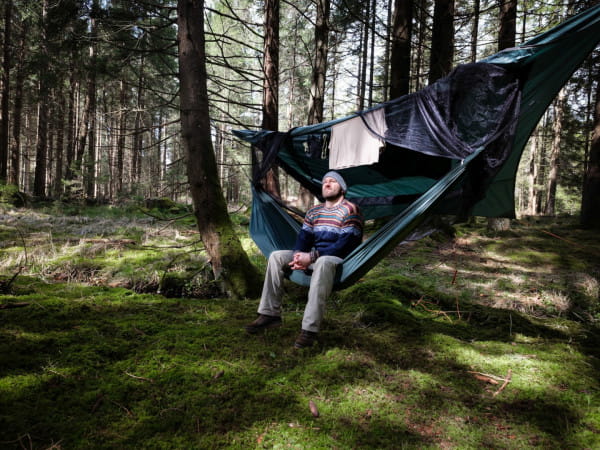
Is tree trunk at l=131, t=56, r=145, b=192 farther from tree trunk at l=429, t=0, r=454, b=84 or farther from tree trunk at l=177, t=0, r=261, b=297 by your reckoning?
tree trunk at l=429, t=0, r=454, b=84

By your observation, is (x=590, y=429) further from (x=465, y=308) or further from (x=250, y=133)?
(x=250, y=133)

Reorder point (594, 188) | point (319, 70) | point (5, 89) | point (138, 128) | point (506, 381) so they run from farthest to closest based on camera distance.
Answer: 1. point (5, 89)
2. point (319, 70)
3. point (594, 188)
4. point (138, 128)
5. point (506, 381)

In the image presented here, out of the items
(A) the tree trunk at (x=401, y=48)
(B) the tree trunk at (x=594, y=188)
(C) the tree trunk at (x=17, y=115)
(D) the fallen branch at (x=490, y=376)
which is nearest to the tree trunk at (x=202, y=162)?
(D) the fallen branch at (x=490, y=376)

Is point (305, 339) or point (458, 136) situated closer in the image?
point (305, 339)

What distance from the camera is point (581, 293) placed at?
8.41 ft

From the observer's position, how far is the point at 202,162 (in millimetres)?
2150

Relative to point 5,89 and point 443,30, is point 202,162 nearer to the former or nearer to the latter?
point 443,30

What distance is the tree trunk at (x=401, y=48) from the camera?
4.06m

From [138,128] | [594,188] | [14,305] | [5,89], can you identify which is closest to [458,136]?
[138,128]

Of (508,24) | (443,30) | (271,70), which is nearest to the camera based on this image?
(271,70)

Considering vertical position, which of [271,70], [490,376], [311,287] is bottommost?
[490,376]

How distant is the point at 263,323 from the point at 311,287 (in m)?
0.37

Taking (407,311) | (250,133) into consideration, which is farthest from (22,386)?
(250,133)

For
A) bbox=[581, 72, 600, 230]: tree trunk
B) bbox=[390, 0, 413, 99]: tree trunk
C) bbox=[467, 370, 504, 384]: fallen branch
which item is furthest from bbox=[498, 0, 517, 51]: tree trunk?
bbox=[467, 370, 504, 384]: fallen branch
